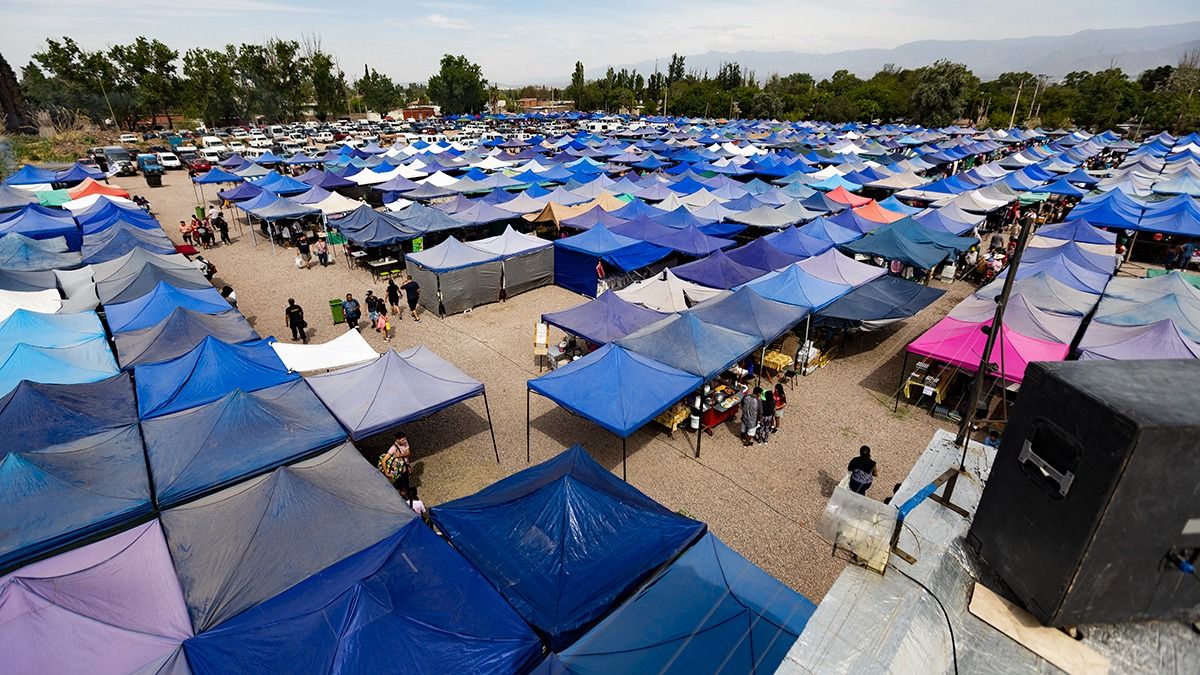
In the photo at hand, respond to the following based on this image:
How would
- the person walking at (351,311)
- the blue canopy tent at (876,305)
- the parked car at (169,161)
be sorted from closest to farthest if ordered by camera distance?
the blue canopy tent at (876,305) → the person walking at (351,311) → the parked car at (169,161)

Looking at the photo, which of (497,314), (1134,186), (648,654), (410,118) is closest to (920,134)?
(1134,186)

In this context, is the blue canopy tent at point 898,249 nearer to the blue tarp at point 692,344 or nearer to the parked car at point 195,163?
the blue tarp at point 692,344

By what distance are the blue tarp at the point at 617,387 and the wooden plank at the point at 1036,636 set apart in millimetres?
6057

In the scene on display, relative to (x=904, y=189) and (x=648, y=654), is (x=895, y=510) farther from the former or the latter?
(x=904, y=189)

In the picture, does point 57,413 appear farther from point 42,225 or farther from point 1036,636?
point 42,225

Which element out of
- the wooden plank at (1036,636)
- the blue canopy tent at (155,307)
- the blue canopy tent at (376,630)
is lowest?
the blue canopy tent at (376,630)

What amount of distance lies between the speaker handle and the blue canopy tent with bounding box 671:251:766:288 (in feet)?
41.7

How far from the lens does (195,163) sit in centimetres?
4222

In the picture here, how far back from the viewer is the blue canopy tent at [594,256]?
17672mm

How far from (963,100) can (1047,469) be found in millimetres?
93508

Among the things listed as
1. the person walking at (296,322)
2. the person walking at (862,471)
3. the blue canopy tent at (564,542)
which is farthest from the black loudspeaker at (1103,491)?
the person walking at (296,322)

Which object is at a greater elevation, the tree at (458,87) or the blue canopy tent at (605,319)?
the tree at (458,87)

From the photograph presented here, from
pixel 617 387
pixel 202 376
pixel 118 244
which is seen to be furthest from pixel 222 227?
pixel 617 387

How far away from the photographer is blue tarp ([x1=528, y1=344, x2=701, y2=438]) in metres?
9.19
